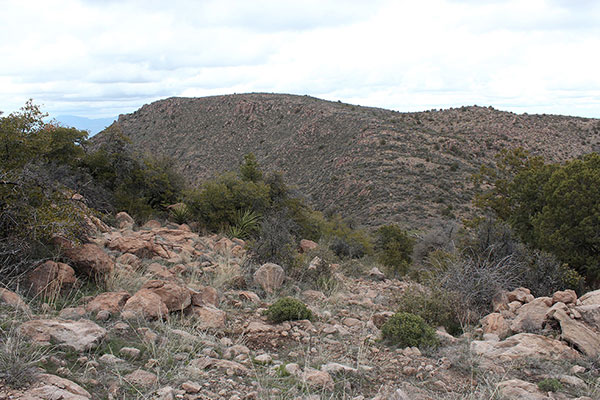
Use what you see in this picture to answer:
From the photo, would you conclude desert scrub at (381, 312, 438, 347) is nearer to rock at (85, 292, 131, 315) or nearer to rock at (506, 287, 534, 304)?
rock at (506, 287, 534, 304)

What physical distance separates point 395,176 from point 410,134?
9.21 meters

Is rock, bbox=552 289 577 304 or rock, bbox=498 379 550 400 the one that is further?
rock, bbox=552 289 577 304

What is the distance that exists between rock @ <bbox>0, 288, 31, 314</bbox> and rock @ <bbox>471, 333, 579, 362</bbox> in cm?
515

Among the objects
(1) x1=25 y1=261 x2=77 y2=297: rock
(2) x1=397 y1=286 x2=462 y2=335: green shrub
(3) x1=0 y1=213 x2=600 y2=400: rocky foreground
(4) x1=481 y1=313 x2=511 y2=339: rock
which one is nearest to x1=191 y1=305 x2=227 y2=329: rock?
(3) x1=0 y1=213 x2=600 y2=400: rocky foreground

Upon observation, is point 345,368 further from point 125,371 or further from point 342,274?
point 342,274

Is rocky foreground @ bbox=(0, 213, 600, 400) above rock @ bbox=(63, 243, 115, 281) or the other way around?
the other way around

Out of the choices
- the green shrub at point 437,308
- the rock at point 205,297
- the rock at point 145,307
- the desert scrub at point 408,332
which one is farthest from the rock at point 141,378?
the green shrub at point 437,308

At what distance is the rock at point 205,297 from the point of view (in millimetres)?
5746

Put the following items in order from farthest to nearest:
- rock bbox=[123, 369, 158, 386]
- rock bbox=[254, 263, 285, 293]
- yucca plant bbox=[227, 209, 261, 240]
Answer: yucca plant bbox=[227, 209, 261, 240]
rock bbox=[254, 263, 285, 293]
rock bbox=[123, 369, 158, 386]

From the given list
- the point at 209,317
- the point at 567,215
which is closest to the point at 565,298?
the point at 567,215

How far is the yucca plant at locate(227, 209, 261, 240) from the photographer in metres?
12.3

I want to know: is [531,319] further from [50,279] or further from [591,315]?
[50,279]

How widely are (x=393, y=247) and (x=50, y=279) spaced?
13.2 m

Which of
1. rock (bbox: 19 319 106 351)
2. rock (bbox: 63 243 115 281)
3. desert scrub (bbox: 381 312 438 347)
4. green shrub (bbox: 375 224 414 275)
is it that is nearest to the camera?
rock (bbox: 19 319 106 351)
